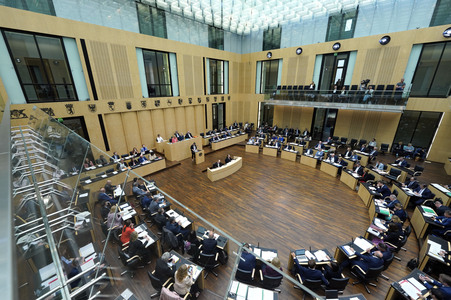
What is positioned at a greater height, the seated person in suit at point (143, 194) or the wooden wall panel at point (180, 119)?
the wooden wall panel at point (180, 119)

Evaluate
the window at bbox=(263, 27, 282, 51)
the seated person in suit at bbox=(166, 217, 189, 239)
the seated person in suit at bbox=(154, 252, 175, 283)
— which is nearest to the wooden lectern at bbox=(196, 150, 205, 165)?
the seated person in suit at bbox=(166, 217, 189, 239)

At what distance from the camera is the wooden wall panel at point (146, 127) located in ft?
41.5

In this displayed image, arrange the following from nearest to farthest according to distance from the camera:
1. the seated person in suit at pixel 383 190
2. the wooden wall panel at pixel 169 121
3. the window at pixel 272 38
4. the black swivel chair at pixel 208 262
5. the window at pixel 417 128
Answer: the black swivel chair at pixel 208 262, the seated person in suit at pixel 383 190, the window at pixel 417 128, the wooden wall panel at pixel 169 121, the window at pixel 272 38

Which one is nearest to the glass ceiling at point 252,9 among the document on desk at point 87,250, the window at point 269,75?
the window at point 269,75

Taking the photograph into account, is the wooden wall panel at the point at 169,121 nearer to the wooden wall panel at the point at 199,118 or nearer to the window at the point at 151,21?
the wooden wall panel at the point at 199,118

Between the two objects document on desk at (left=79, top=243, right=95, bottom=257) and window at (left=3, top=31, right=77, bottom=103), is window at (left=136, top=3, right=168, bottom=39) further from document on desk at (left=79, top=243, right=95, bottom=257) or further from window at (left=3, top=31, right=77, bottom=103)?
document on desk at (left=79, top=243, right=95, bottom=257)

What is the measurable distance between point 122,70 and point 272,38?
503 inches

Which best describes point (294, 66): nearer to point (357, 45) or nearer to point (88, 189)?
point (357, 45)

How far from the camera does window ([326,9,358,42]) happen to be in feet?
44.2

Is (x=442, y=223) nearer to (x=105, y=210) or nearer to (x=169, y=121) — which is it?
(x=105, y=210)

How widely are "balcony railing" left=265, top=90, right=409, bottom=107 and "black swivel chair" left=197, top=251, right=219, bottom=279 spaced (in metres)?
12.9

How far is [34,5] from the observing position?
8352 millimetres

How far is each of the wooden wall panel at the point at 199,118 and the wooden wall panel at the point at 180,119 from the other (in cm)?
120

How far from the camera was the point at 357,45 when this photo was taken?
520 inches
